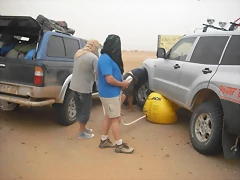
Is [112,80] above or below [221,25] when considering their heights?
below

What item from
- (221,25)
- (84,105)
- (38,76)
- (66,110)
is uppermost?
(221,25)

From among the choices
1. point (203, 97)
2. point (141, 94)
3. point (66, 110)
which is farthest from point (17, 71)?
point (141, 94)

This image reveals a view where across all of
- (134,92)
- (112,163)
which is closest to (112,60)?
(112,163)

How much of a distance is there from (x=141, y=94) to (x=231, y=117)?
358 centimetres

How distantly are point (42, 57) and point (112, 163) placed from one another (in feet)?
7.33

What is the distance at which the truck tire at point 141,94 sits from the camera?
6.70 metres

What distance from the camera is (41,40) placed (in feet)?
15.4

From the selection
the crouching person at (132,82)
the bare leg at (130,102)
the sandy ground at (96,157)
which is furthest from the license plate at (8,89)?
the bare leg at (130,102)

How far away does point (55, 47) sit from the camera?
16.4 ft

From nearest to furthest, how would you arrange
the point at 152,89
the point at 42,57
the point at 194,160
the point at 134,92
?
1. the point at 194,160
2. the point at 42,57
3. the point at 152,89
4. the point at 134,92

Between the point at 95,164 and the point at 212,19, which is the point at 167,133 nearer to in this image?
the point at 95,164

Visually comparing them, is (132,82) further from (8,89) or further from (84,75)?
(8,89)

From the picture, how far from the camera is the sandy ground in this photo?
3293 mm

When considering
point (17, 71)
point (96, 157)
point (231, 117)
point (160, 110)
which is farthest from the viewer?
point (160, 110)
